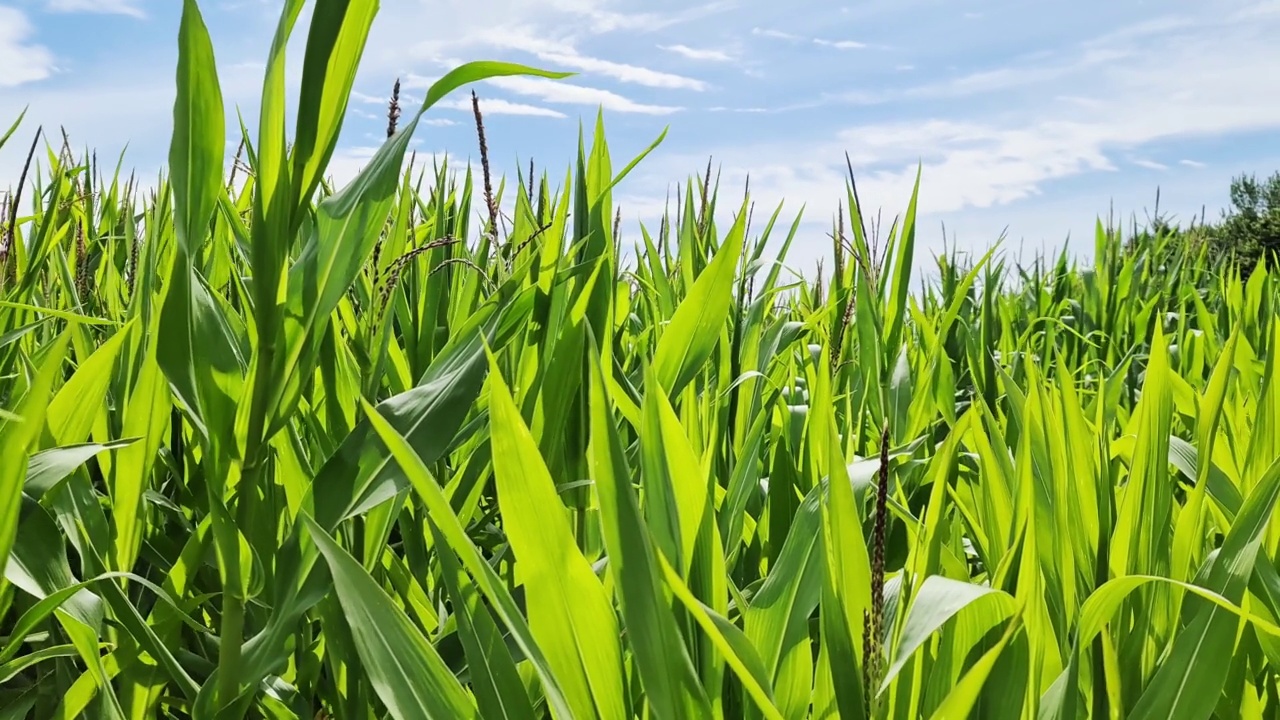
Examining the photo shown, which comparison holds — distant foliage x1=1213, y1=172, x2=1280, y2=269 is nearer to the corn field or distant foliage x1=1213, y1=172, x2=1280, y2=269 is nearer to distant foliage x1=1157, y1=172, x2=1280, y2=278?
distant foliage x1=1157, y1=172, x2=1280, y2=278

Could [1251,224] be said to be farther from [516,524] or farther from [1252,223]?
[516,524]

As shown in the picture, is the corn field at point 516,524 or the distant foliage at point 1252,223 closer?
the corn field at point 516,524

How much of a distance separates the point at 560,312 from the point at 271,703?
442 mm

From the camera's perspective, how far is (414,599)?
0.84 metres

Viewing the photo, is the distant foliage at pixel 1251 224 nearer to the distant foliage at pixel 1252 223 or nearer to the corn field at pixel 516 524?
the distant foliage at pixel 1252 223

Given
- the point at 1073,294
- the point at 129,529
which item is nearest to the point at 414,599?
the point at 129,529

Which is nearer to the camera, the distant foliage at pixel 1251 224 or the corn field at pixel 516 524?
the corn field at pixel 516 524

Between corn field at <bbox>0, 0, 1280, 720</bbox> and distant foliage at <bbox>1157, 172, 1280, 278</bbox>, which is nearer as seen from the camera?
corn field at <bbox>0, 0, 1280, 720</bbox>

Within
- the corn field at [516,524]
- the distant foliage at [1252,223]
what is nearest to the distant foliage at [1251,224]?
the distant foliage at [1252,223]

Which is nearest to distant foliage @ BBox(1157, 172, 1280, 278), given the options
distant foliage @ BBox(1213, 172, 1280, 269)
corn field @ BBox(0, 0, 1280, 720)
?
distant foliage @ BBox(1213, 172, 1280, 269)

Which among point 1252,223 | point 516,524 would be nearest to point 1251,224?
point 1252,223

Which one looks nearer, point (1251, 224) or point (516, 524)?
point (516, 524)

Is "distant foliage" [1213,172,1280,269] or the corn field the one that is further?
"distant foliage" [1213,172,1280,269]

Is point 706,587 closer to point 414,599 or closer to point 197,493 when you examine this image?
point 414,599
